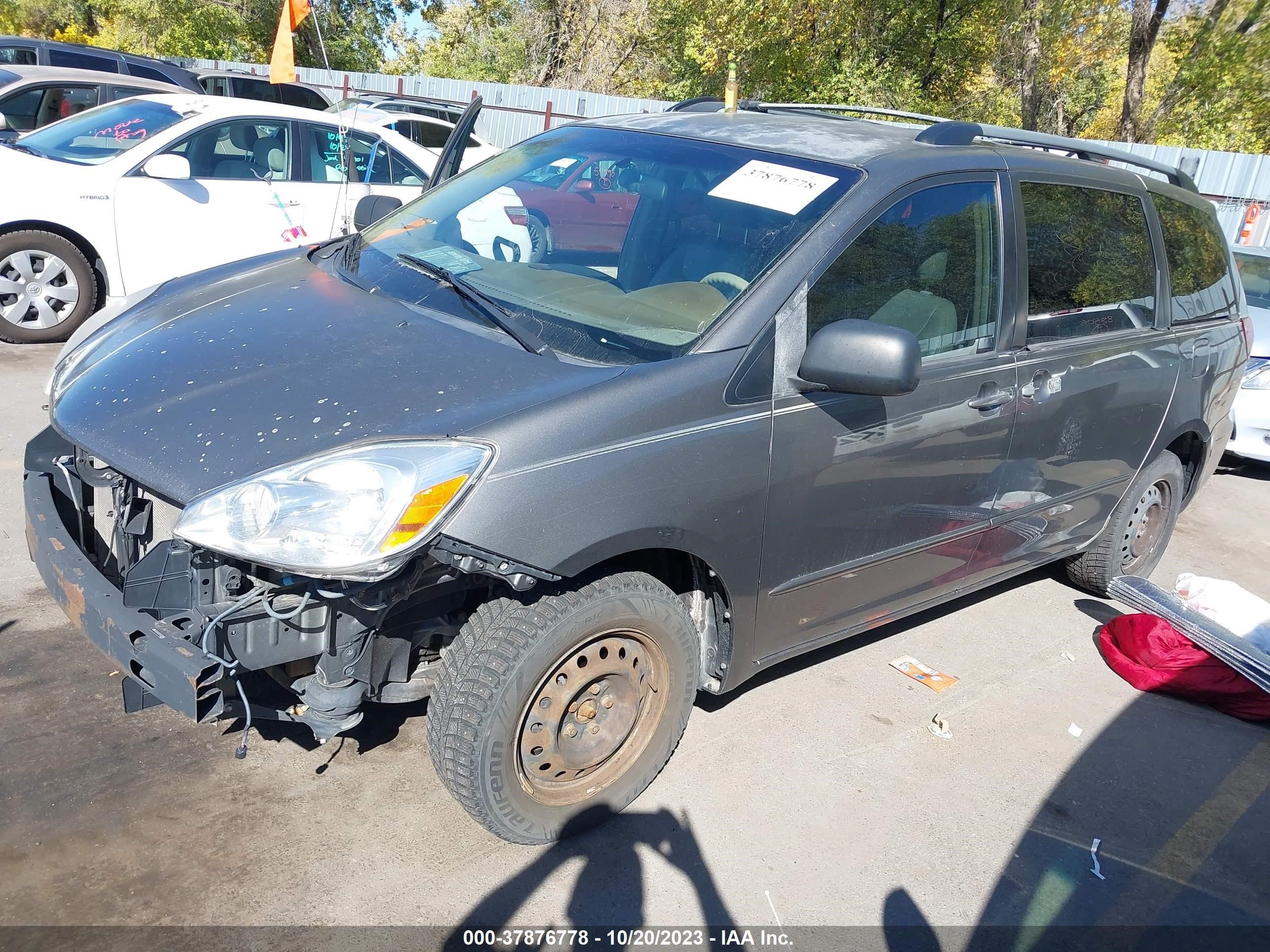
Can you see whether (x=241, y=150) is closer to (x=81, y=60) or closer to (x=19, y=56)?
(x=81, y=60)

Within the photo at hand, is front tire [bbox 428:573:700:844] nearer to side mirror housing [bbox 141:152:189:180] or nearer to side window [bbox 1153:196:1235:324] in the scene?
side window [bbox 1153:196:1235:324]

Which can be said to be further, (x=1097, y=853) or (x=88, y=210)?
(x=88, y=210)

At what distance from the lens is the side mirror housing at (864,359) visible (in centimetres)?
272

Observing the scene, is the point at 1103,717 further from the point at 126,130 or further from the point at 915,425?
the point at 126,130

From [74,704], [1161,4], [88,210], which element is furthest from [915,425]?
[1161,4]

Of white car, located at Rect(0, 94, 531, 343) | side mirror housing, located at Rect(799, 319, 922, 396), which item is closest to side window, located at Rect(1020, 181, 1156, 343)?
side mirror housing, located at Rect(799, 319, 922, 396)

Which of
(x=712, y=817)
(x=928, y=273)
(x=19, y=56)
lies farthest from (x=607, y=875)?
(x=19, y=56)

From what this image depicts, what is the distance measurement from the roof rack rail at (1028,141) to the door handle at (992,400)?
0.86 m

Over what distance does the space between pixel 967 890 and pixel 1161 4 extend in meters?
18.1

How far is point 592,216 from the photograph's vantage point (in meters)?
3.45

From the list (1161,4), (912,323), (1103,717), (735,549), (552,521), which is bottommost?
(1103,717)

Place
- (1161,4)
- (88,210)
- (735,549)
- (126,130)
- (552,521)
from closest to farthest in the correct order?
1. (552,521)
2. (735,549)
3. (88,210)
4. (126,130)
5. (1161,4)

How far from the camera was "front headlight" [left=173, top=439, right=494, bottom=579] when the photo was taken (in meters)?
2.25

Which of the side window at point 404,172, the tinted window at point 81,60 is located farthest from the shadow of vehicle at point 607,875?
the tinted window at point 81,60
